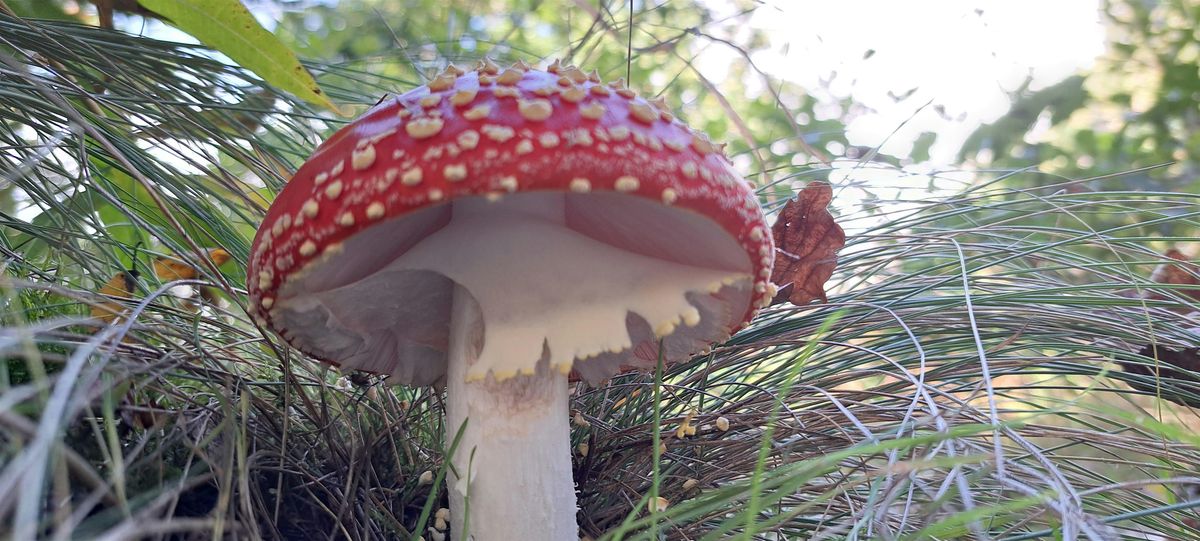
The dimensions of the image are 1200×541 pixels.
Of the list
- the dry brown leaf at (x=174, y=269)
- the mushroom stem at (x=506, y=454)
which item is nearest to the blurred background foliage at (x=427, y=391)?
the dry brown leaf at (x=174, y=269)

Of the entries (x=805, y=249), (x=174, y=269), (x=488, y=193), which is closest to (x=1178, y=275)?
(x=805, y=249)

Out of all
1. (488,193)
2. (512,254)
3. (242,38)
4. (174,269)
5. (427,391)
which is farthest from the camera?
(174,269)

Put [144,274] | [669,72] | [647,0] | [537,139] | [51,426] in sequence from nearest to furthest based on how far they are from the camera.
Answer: [51,426] → [537,139] → [144,274] → [647,0] → [669,72]

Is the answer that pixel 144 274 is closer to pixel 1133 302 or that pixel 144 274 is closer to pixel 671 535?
pixel 671 535

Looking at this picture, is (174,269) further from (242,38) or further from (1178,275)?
(1178,275)

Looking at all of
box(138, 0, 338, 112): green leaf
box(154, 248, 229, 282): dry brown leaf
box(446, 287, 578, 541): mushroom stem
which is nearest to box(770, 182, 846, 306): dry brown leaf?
box(446, 287, 578, 541): mushroom stem

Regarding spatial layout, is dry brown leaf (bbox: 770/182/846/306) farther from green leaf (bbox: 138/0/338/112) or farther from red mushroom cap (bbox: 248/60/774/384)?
green leaf (bbox: 138/0/338/112)

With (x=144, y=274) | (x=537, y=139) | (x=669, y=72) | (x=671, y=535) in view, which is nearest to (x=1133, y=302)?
(x=671, y=535)
